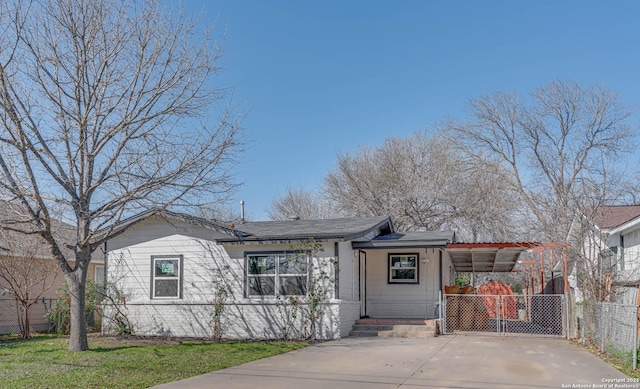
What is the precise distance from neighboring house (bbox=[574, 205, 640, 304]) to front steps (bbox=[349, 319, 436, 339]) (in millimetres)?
4388

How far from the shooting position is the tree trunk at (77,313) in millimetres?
11148

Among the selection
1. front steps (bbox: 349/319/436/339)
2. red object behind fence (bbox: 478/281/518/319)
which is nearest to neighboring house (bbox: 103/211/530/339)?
front steps (bbox: 349/319/436/339)

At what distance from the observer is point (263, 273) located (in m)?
15.2

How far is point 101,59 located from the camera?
11.1 meters

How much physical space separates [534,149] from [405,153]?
7.02m

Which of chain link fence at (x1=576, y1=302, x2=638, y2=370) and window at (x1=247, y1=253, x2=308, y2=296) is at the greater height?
window at (x1=247, y1=253, x2=308, y2=296)

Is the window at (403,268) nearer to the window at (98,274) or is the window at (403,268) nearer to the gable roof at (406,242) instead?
the gable roof at (406,242)

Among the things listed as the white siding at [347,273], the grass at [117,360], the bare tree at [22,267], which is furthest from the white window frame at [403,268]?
the bare tree at [22,267]

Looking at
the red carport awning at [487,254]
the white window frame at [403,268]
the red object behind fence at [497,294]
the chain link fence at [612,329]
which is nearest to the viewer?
the chain link fence at [612,329]

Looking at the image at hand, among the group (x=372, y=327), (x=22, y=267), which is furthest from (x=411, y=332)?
(x=22, y=267)

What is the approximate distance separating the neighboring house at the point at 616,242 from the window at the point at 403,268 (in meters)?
4.71

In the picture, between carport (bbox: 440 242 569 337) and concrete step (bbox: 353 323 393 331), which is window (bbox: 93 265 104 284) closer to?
concrete step (bbox: 353 323 393 331)

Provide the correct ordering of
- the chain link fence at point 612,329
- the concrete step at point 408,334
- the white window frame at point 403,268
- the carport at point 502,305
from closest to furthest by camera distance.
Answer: the chain link fence at point 612,329 → the concrete step at point 408,334 → the carport at point 502,305 → the white window frame at point 403,268

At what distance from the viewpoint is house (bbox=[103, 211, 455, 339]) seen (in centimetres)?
1461
